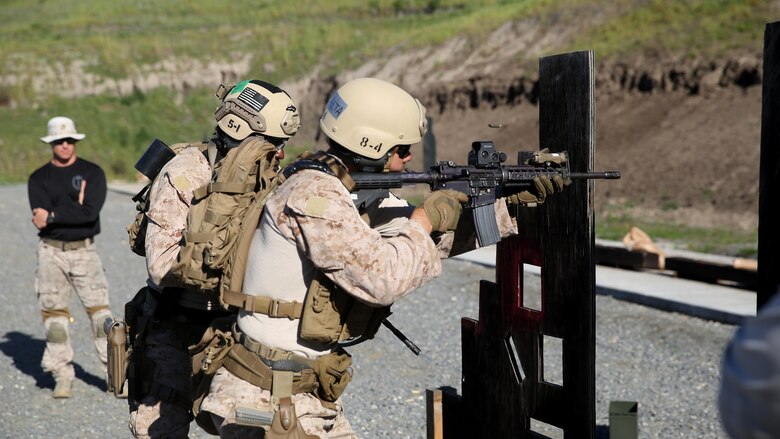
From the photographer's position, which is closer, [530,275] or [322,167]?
[322,167]

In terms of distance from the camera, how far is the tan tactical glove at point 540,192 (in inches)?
143

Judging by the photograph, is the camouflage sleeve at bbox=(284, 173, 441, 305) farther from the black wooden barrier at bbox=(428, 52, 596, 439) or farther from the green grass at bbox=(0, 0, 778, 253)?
the green grass at bbox=(0, 0, 778, 253)

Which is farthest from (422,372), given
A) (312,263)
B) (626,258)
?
(626,258)

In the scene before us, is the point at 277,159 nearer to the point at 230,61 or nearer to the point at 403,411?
the point at 403,411

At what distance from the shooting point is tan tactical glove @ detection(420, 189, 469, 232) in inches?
124

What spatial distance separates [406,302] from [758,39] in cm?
1625

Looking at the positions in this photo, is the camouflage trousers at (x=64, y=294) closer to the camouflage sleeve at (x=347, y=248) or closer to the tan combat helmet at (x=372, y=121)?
the tan combat helmet at (x=372, y=121)

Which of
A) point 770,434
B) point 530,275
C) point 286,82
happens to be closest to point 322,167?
point 770,434

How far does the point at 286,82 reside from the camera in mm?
44406

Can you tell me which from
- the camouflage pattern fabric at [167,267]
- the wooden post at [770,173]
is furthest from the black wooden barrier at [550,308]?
the camouflage pattern fabric at [167,267]

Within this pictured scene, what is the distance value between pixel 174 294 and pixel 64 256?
3.27m

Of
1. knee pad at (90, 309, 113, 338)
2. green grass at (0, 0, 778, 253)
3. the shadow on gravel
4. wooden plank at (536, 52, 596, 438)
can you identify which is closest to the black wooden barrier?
wooden plank at (536, 52, 596, 438)

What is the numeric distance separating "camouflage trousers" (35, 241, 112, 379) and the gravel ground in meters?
0.29

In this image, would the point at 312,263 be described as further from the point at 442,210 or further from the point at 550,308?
the point at 550,308
